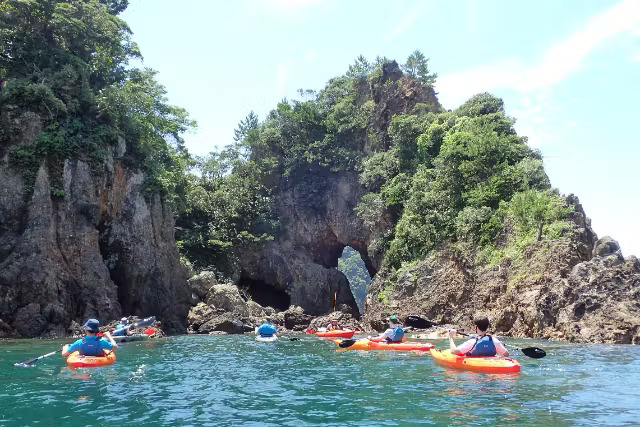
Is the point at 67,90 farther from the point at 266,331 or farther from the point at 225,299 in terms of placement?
the point at 266,331

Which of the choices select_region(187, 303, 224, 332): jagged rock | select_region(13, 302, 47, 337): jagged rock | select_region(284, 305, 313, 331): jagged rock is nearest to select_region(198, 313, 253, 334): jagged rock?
select_region(187, 303, 224, 332): jagged rock

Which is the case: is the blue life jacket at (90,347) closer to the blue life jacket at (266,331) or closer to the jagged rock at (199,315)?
the blue life jacket at (266,331)

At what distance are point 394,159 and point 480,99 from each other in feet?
22.4

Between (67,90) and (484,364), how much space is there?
22.9 meters

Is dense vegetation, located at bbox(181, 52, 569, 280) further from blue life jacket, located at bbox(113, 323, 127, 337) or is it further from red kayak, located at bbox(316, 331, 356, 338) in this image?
blue life jacket, located at bbox(113, 323, 127, 337)

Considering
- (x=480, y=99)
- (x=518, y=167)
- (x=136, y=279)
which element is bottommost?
(x=136, y=279)

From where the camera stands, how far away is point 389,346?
1641cm

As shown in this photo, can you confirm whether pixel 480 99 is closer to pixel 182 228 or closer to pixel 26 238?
pixel 182 228

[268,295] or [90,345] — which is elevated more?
[268,295]

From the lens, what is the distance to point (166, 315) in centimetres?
2739

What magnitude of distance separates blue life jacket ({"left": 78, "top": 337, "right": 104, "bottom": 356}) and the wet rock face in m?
15.6

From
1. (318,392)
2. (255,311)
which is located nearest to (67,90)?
(255,311)

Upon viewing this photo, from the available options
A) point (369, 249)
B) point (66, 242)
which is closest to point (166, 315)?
point (66, 242)

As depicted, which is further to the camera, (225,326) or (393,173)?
(393,173)
